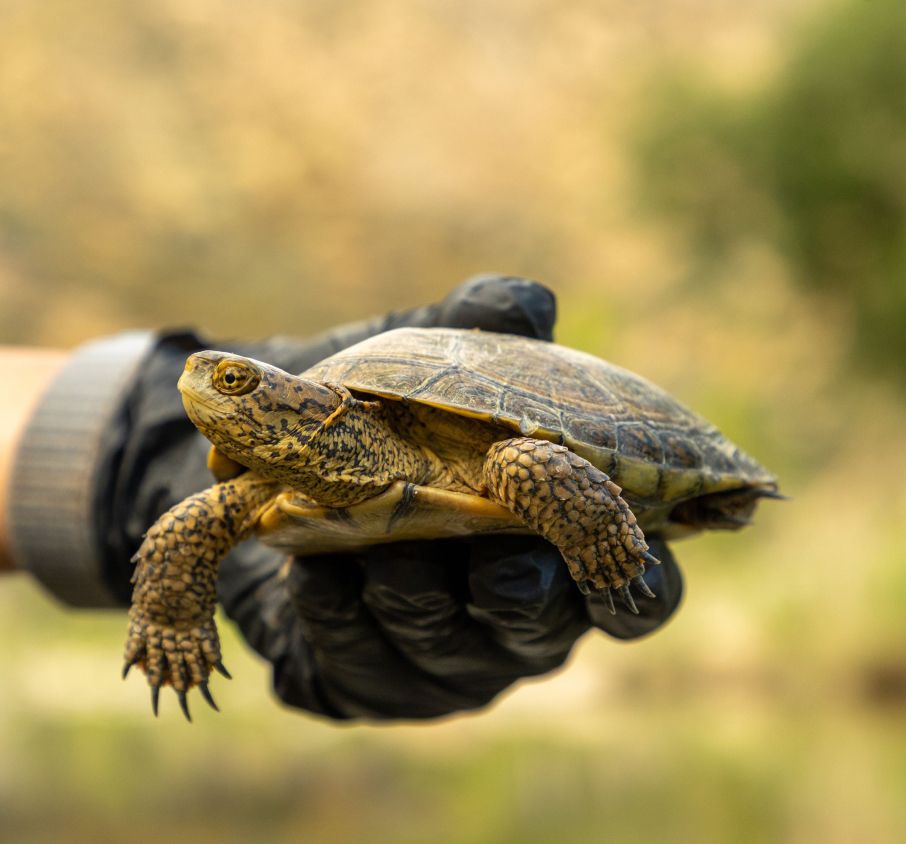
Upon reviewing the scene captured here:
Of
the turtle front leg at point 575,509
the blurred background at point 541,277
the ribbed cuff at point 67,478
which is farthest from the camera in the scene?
the blurred background at point 541,277

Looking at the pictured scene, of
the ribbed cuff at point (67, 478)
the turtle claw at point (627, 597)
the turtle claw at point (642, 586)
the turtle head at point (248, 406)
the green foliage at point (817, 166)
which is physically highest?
the green foliage at point (817, 166)

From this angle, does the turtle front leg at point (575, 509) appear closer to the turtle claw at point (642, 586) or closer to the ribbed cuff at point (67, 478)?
the turtle claw at point (642, 586)

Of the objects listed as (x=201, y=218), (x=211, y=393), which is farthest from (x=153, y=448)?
(x=201, y=218)

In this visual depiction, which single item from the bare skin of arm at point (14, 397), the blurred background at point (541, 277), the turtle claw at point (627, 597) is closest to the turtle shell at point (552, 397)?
the turtle claw at point (627, 597)

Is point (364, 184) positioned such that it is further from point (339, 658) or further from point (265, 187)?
point (339, 658)

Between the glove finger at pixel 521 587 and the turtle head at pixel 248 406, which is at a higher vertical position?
the turtle head at pixel 248 406
